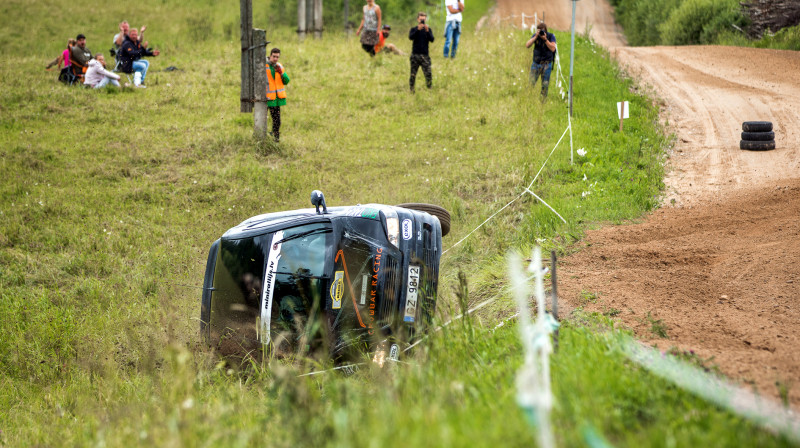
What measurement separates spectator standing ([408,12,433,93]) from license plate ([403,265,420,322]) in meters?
11.4

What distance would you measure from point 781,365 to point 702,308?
1.88 metres

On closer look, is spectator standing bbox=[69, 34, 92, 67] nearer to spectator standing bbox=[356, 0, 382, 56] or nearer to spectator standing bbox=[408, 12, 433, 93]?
spectator standing bbox=[356, 0, 382, 56]

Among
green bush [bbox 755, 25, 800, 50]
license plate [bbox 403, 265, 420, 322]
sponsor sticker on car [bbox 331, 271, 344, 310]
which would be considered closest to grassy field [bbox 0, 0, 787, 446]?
license plate [bbox 403, 265, 420, 322]

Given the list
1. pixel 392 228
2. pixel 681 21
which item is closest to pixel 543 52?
pixel 392 228

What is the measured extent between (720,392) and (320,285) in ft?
11.1

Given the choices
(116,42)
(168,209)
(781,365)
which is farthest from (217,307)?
(116,42)

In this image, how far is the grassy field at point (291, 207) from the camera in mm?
3529

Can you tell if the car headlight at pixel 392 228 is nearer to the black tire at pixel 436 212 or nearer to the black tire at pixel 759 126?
the black tire at pixel 436 212

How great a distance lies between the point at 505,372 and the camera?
4328 millimetres

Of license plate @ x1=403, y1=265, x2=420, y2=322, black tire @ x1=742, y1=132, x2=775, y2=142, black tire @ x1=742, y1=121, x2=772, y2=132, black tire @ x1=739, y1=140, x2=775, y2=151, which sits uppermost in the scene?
black tire @ x1=742, y1=121, x2=772, y2=132

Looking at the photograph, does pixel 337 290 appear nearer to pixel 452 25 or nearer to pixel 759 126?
pixel 759 126

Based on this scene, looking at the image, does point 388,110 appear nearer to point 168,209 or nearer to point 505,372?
point 168,209

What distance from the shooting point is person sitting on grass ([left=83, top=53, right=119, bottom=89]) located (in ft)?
57.7

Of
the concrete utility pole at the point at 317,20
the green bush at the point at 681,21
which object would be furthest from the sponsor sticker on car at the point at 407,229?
the green bush at the point at 681,21
